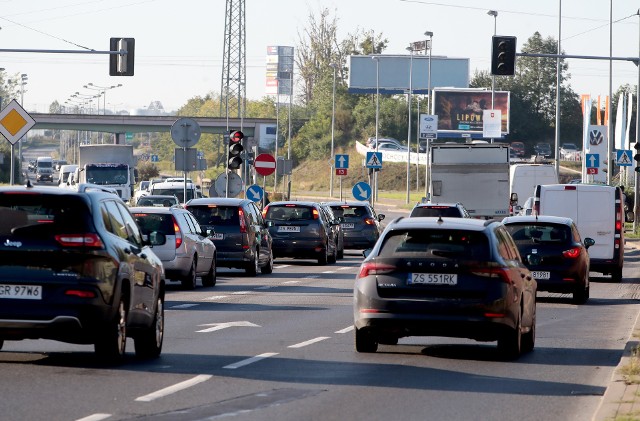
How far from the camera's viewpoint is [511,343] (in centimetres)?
1511

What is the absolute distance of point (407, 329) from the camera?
48.3 feet

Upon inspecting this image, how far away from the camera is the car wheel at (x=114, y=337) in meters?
12.9

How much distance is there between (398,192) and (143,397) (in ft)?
380

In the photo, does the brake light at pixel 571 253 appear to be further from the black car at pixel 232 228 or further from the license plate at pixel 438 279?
the license plate at pixel 438 279

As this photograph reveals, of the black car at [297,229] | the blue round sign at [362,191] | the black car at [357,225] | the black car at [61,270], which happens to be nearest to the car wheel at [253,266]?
the black car at [297,229]

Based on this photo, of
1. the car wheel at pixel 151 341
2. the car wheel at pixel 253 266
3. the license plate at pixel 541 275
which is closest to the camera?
the car wheel at pixel 151 341

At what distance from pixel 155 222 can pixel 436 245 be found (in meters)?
12.6

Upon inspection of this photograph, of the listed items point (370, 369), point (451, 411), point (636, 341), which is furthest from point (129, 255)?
point (636, 341)

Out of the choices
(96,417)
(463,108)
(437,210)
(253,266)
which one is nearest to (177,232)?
(253,266)

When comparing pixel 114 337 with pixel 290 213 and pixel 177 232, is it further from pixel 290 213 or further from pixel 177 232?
pixel 290 213

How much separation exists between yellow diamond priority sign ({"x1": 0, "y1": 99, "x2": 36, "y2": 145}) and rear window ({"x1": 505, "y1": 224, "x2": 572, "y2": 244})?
10173 mm

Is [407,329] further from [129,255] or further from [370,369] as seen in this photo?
[129,255]

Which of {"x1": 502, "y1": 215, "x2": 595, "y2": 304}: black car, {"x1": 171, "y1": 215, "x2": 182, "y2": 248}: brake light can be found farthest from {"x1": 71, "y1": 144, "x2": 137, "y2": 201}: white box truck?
{"x1": 502, "y1": 215, "x2": 595, "y2": 304}: black car

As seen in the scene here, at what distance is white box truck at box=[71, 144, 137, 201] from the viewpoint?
67.9 meters
